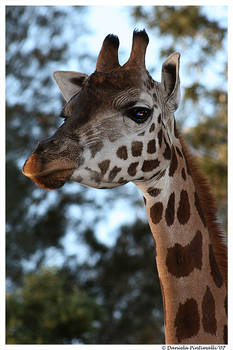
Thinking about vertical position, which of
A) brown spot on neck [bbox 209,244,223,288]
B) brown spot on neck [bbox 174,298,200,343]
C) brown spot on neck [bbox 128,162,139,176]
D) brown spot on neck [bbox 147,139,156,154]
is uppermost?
brown spot on neck [bbox 147,139,156,154]

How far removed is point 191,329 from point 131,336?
14.5 metres

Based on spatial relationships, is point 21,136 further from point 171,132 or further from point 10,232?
point 171,132

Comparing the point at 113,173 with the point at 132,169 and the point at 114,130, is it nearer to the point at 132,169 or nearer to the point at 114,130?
the point at 132,169

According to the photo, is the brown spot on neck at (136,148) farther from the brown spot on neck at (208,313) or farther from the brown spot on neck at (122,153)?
the brown spot on neck at (208,313)

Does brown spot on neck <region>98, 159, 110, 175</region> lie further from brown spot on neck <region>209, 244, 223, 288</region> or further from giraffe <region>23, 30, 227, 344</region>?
brown spot on neck <region>209, 244, 223, 288</region>

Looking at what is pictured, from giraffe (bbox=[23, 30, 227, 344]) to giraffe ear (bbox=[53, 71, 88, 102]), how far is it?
28cm

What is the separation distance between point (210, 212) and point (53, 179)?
1.29m

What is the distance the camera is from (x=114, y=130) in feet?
9.49

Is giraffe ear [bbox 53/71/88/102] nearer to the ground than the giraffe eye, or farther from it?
farther from it

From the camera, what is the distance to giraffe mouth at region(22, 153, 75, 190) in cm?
264

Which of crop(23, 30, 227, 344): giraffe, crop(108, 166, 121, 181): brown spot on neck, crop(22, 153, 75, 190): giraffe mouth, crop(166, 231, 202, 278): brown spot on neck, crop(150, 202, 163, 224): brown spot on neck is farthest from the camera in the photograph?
crop(150, 202, 163, 224): brown spot on neck

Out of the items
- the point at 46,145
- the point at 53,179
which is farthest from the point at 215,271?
the point at 46,145

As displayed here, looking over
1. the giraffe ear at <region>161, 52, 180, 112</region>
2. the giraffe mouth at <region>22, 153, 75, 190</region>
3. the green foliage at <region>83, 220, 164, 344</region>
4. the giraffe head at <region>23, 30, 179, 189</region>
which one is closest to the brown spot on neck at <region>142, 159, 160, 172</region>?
the giraffe head at <region>23, 30, 179, 189</region>
